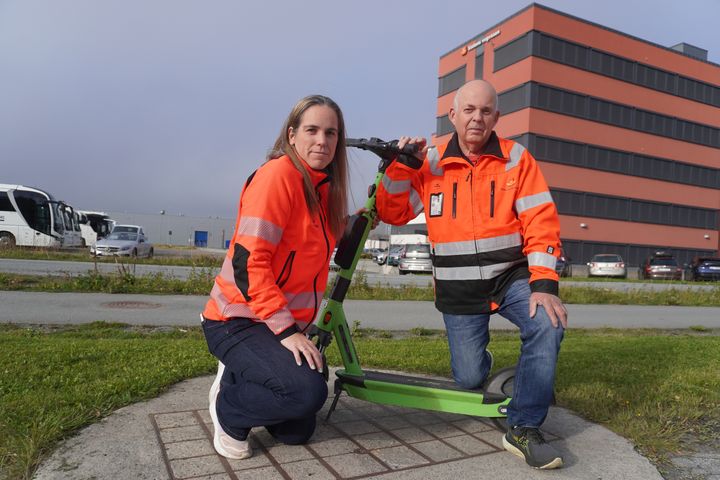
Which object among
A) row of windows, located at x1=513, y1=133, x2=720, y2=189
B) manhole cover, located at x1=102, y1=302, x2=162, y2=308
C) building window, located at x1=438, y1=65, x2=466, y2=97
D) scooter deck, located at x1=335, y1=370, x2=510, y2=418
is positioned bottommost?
manhole cover, located at x1=102, y1=302, x2=162, y2=308

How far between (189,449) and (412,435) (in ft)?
4.08

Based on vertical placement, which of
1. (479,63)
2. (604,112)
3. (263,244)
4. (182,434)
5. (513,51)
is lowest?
(182,434)

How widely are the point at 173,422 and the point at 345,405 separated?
1130mm

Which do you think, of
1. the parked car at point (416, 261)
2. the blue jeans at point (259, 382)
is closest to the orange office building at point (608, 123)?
the parked car at point (416, 261)

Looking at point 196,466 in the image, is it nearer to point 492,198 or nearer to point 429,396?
point 429,396

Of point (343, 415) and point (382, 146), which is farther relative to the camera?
point (343, 415)

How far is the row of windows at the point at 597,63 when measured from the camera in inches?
1569

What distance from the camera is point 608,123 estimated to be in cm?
4284

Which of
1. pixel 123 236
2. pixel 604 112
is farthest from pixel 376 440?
pixel 604 112

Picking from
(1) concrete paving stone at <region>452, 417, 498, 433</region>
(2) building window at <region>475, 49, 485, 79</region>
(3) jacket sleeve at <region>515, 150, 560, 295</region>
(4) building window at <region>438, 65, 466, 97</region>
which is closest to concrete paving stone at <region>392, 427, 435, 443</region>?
(1) concrete paving stone at <region>452, 417, 498, 433</region>

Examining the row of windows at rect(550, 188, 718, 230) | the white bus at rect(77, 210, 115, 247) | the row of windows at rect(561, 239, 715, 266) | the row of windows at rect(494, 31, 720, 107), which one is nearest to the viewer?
the white bus at rect(77, 210, 115, 247)

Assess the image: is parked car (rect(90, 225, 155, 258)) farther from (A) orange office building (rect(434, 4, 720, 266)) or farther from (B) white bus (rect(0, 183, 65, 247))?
(A) orange office building (rect(434, 4, 720, 266))

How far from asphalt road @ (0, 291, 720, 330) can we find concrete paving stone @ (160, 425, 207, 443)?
4.70 m

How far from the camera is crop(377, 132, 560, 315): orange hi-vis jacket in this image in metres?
3.07
